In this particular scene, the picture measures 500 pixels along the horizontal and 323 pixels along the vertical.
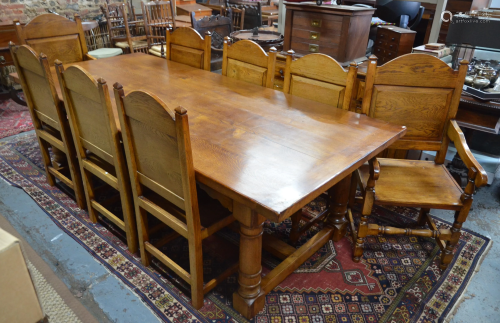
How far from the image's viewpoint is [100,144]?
1.88 m

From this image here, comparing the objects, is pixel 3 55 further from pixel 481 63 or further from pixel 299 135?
pixel 481 63

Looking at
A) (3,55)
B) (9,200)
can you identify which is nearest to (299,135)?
(9,200)

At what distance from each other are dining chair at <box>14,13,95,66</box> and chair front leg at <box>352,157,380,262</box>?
8.24 ft

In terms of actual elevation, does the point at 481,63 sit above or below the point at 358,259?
above

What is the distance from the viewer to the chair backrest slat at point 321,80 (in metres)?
2.00

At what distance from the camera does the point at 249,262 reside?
1.55m

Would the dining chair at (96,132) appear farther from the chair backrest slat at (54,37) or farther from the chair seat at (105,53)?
the chair seat at (105,53)

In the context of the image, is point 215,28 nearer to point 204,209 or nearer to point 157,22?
point 157,22

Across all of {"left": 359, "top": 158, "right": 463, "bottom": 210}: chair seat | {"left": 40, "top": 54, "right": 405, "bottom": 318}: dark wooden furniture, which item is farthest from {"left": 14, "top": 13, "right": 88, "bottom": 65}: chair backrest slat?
{"left": 359, "top": 158, "right": 463, "bottom": 210}: chair seat

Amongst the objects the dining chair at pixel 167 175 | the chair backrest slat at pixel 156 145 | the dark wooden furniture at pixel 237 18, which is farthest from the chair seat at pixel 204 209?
the dark wooden furniture at pixel 237 18

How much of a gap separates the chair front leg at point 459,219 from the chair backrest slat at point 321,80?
2.29ft

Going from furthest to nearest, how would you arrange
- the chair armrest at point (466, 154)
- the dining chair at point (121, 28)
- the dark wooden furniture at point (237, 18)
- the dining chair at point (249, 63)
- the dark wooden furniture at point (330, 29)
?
the dark wooden furniture at point (237, 18) → the dining chair at point (121, 28) → the dark wooden furniture at point (330, 29) → the dining chair at point (249, 63) → the chair armrest at point (466, 154)

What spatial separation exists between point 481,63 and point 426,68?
933 mm

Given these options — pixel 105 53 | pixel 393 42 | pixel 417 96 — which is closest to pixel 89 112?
pixel 417 96
